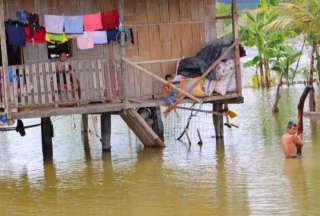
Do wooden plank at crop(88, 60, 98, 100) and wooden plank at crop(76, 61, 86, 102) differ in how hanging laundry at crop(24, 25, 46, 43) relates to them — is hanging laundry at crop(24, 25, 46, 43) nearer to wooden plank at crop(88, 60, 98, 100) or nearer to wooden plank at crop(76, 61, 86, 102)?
wooden plank at crop(76, 61, 86, 102)

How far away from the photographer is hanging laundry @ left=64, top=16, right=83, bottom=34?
16.1m

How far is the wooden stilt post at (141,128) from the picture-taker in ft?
54.7

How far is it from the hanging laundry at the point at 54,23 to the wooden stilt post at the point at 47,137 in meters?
2.25

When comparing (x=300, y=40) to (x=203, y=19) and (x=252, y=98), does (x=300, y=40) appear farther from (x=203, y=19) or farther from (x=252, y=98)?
(x=203, y=19)

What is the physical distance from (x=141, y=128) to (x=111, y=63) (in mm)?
1764

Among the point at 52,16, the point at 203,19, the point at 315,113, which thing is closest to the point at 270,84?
the point at 315,113

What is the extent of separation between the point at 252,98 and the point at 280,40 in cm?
378

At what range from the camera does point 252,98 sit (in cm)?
3225

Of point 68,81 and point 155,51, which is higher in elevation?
point 155,51

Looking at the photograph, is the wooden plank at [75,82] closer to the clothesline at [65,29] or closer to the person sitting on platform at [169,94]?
the clothesline at [65,29]

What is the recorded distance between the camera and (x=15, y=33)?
15.5 metres

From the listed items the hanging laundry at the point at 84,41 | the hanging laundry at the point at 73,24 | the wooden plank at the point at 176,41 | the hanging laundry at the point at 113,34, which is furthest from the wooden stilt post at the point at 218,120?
the hanging laundry at the point at 73,24

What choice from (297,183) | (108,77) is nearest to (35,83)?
(108,77)

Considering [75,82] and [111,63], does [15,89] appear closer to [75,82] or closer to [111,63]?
[75,82]
